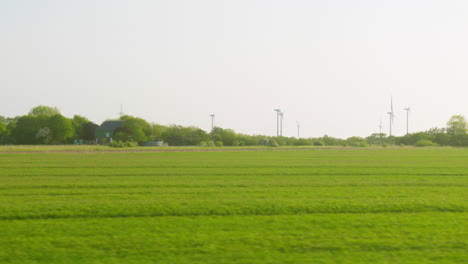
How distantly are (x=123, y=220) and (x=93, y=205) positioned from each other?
2.11 meters

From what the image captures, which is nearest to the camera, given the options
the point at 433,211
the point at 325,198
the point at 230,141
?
the point at 433,211

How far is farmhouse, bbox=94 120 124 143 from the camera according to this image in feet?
306

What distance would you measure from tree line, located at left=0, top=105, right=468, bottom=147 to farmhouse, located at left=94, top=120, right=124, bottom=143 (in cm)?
205

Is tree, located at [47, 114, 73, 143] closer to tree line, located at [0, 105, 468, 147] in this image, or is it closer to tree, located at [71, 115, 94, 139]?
tree line, located at [0, 105, 468, 147]

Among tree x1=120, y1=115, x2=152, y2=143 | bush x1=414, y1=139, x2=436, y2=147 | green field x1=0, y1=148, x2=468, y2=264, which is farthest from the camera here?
bush x1=414, y1=139, x2=436, y2=147

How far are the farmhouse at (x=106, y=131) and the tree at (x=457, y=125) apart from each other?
275 ft

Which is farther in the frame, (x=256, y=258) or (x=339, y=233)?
(x=339, y=233)

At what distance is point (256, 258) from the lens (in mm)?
7402

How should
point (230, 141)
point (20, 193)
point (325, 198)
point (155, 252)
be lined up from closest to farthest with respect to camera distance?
point (155, 252) → point (325, 198) → point (20, 193) → point (230, 141)

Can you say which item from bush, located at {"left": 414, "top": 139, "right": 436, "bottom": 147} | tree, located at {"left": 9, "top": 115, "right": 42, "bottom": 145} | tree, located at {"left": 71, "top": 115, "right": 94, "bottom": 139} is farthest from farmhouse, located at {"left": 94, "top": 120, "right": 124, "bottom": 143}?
bush, located at {"left": 414, "top": 139, "right": 436, "bottom": 147}

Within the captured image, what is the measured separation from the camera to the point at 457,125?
112 m

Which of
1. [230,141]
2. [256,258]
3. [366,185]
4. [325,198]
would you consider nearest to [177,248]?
[256,258]

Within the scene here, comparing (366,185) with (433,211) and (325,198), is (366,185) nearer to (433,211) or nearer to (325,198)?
(325,198)

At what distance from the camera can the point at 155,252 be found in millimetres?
7738
